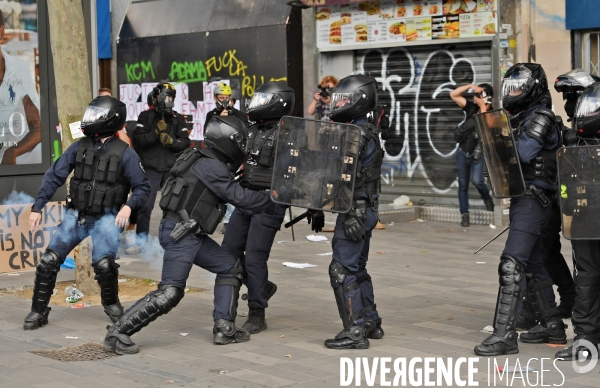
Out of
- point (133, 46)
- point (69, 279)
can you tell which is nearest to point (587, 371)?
point (69, 279)

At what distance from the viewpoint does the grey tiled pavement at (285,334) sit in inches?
229

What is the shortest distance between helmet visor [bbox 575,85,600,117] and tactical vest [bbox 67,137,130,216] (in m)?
3.32

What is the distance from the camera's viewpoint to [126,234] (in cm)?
1175

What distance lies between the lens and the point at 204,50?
1641 centimetres

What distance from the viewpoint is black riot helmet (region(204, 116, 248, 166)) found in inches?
258

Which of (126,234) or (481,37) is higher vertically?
(481,37)

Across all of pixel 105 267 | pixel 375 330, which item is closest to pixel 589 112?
pixel 375 330

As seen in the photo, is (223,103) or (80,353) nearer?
(80,353)

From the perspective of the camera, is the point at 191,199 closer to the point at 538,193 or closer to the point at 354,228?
the point at 354,228

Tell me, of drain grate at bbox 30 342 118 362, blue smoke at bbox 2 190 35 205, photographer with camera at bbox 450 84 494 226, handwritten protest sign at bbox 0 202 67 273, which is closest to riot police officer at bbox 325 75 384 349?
drain grate at bbox 30 342 118 362

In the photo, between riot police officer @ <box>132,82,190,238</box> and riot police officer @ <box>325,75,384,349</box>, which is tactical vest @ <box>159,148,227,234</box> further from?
riot police officer @ <box>132,82,190,238</box>

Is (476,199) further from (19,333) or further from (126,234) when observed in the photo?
(19,333)

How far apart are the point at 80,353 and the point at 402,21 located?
8587mm

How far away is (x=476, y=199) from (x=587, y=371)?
7578 mm
